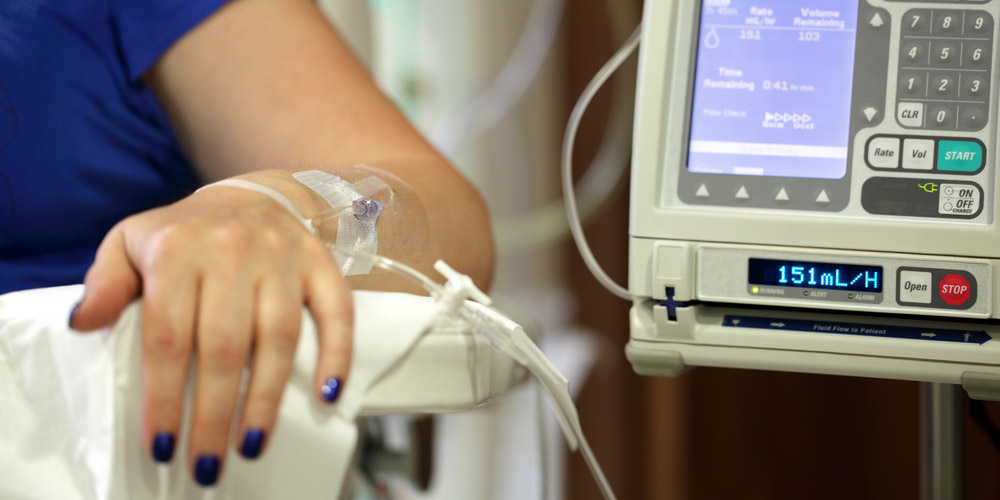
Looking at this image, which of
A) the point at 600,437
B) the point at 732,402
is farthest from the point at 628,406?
the point at 732,402

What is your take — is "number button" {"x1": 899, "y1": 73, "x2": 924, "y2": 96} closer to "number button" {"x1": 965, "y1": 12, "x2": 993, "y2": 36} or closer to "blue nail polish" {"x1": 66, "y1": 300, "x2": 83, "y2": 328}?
"number button" {"x1": 965, "y1": 12, "x2": 993, "y2": 36}

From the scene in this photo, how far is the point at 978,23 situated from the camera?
0.48 m

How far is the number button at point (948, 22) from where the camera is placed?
0.48 meters

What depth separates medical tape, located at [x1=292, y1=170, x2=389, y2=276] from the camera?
42cm

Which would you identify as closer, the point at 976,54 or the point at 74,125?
the point at 976,54

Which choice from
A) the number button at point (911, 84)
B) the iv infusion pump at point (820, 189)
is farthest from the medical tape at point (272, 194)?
the number button at point (911, 84)

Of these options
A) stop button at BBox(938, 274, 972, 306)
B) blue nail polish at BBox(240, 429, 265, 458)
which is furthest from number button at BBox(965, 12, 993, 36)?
blue nail polish at BBox(240, 429, 265, 458)

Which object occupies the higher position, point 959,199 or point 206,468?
point 959,199

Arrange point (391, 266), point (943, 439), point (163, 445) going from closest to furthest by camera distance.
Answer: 1. point (163, 445)
2. point (391, 266)
3. point (943, 439)

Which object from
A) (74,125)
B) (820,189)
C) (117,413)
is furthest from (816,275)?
(74,125)

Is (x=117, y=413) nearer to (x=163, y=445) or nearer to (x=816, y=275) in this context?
(x=163, y=445)

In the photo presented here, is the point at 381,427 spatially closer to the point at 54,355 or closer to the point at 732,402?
the point at 732,402

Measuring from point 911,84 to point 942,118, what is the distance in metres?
0.03

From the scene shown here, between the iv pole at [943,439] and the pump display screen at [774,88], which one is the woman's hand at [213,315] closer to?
the pump display screen at [774,88]
